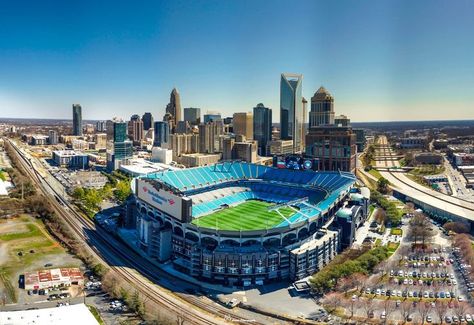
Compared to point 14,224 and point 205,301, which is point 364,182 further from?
point 14,224

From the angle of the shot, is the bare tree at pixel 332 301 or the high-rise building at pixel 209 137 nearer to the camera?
the bare tree at pixel 332 301

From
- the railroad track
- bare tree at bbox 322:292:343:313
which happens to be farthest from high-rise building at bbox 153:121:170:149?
bare tree at bbox 322:292:343:313

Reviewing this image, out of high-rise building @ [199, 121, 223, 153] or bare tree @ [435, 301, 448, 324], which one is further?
high-rise building @ [199, 121, 223, 153]

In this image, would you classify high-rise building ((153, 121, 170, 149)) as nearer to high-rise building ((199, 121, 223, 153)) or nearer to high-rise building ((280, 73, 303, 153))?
high-rise building ((199, 121, 223, 153))

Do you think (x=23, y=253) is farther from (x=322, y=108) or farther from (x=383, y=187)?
(x=322, y=108)

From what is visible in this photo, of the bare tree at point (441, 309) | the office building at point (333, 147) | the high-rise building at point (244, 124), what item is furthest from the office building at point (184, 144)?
the bare tree at point (441, 309)

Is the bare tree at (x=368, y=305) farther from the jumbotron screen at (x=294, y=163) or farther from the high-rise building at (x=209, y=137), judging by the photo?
the high-rise building at (x=209, y=137)

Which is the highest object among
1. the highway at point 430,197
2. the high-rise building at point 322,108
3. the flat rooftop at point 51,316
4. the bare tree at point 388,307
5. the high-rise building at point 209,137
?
the high-rise building at point 322,108

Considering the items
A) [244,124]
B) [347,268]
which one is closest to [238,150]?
[244,124]
